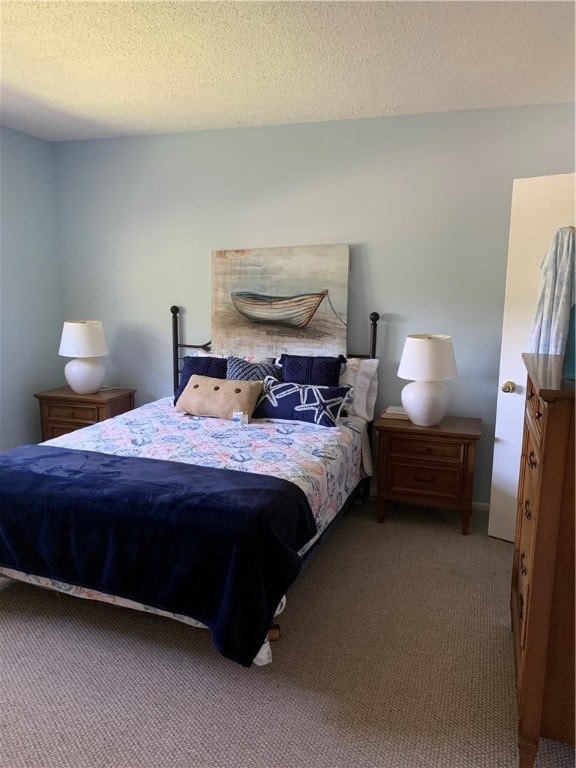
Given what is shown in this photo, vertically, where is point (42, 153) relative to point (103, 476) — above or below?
above

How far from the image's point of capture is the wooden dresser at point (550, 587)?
1433 mm

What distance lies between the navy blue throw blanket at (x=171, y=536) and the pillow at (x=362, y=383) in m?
1.38

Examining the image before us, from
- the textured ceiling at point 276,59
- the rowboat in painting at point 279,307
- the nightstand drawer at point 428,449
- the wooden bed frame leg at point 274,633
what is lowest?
the wooden bed frame leg at point 274,633

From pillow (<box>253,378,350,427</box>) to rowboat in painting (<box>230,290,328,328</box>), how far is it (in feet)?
1.98

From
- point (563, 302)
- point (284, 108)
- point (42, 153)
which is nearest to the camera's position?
point (563, 302)

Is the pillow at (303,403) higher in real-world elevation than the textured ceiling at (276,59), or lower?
lower

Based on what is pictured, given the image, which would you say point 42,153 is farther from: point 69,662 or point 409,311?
point 69,662

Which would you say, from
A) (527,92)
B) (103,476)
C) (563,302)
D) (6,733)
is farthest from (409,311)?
(6,733)

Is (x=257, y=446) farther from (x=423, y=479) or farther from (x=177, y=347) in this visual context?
(x=177, y=347)

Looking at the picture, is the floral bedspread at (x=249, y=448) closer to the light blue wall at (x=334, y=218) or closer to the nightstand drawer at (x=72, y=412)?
the nightstand drawer at (x=72, y=412)

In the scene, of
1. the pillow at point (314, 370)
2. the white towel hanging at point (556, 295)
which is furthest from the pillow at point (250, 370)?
the white towel hanging at point (556, 295)

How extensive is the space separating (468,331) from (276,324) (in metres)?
1.32

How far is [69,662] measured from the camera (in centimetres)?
206

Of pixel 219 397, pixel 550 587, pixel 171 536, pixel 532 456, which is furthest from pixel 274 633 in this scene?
pixel 219 397
